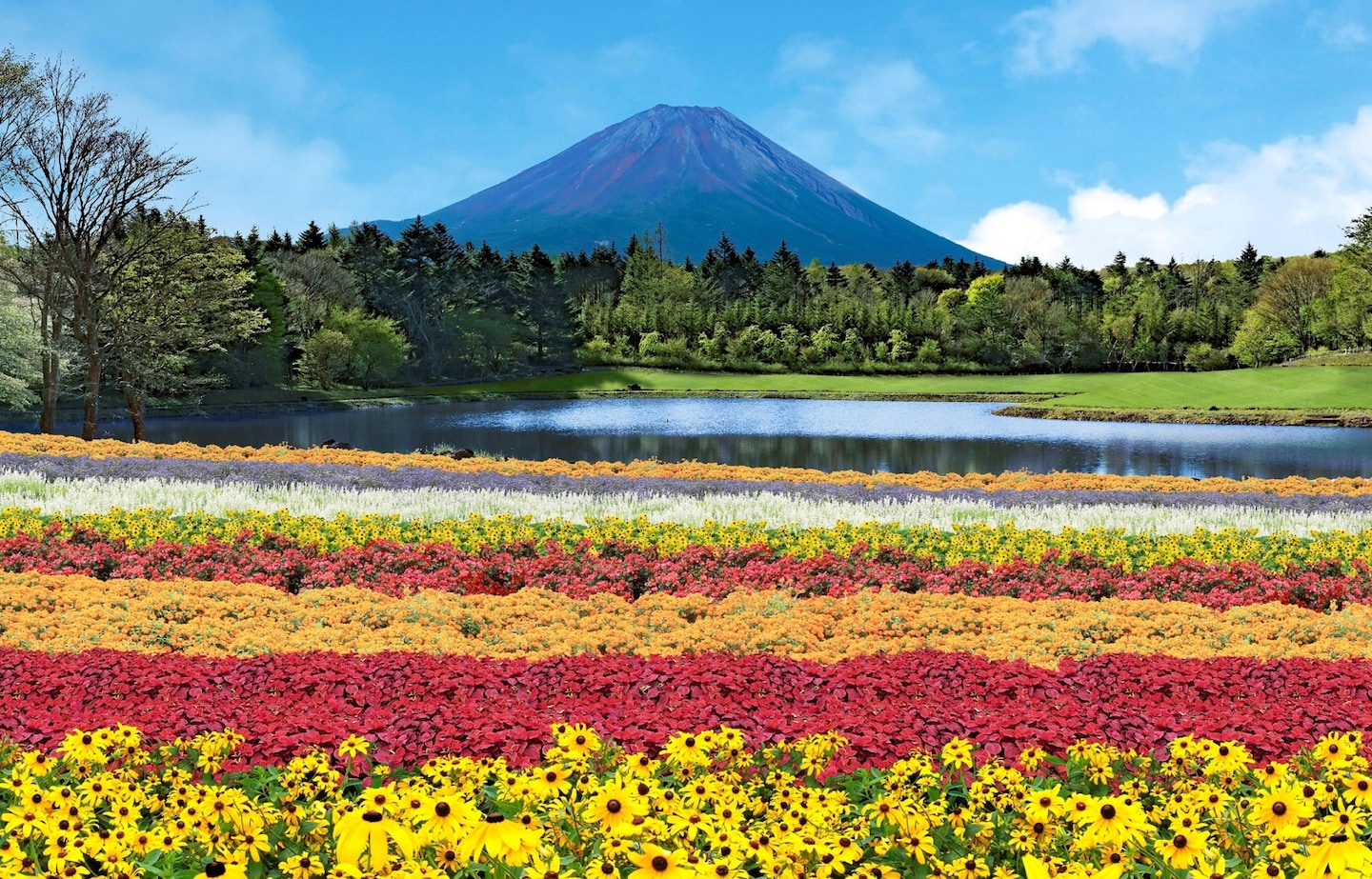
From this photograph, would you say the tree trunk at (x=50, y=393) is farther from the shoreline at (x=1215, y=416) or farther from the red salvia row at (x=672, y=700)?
the shoreline at (x=1215, y=416)

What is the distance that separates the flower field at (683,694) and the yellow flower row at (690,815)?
2cm

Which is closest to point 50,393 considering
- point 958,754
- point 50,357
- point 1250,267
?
point 50,357

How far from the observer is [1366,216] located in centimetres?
7631

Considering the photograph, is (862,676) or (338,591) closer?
(862,676)

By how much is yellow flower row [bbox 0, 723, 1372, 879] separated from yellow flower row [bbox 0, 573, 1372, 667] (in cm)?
275

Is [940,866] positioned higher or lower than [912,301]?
lower

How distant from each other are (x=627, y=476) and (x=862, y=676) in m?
13.2

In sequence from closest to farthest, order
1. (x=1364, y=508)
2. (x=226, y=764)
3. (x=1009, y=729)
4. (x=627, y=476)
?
(x=226, y=764)
(x=1009, y=729)
(x=1364, y=508)
(x=627, y=476)

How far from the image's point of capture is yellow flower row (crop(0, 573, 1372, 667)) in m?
7.77

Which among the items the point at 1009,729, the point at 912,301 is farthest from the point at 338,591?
the point at 912,301

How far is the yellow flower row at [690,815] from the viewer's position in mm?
3004

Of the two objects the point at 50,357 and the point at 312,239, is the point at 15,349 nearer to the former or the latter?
the point at 50,357

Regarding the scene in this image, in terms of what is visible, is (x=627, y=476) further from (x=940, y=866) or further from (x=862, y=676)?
(x=940, y=866)

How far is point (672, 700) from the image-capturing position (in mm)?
5699
